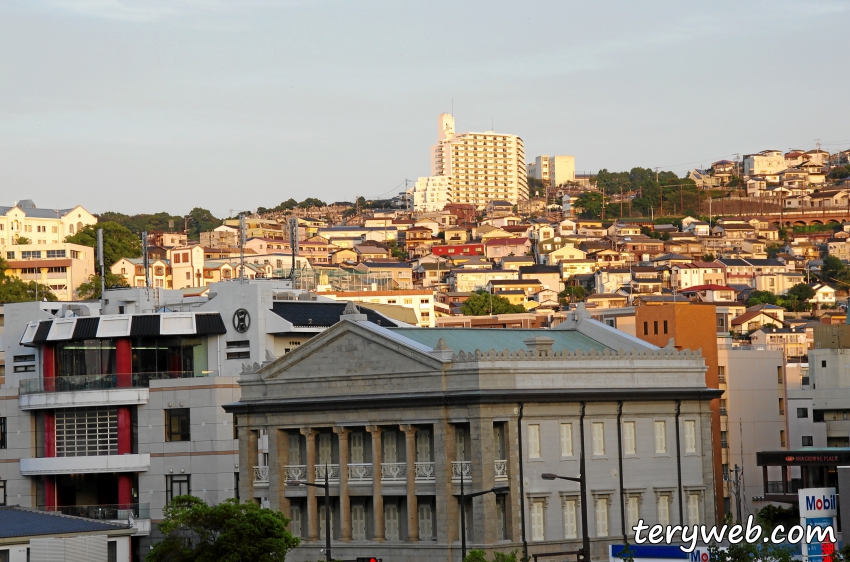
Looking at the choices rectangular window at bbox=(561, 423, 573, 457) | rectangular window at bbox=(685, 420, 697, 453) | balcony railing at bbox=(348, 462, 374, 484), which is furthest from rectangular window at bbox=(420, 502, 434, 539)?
rectangular window at bbox=(685, 420, 697, 453)

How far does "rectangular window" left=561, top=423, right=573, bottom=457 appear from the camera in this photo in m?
79.7

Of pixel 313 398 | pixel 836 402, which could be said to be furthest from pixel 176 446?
pixel 836 402

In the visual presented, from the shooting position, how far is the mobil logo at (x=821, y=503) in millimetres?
65375

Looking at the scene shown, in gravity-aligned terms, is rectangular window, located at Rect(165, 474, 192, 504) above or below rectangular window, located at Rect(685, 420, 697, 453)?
below

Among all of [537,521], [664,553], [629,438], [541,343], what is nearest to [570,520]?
[537,521]

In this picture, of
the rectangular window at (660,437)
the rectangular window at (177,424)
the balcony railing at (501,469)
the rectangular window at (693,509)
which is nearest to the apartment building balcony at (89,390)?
the rectangular window at (177,424)

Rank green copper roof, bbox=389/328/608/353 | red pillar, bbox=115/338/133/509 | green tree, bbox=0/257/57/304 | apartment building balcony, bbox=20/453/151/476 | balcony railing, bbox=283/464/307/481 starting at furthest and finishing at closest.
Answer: green tree, bbox=0/257/57/304, red pillar, bbox=115/338/133/509, apartment building balcony, bbox=20/453/151/476, green copper roof, bbox=389/328/608/353, balcony railing, bbox=283/464/307/481

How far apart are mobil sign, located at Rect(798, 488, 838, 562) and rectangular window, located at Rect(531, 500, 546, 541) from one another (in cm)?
1497

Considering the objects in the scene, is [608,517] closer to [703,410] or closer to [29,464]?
[703,410]

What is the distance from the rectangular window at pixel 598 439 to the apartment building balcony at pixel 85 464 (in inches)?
1102

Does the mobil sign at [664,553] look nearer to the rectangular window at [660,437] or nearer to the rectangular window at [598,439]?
the rectangular window at [598,439]

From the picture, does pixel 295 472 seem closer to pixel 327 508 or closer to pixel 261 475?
pixel 261 475

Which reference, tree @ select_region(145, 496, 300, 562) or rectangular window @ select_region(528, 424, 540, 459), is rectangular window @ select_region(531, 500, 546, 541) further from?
tree @ select_region(145, 496, 300, 562)

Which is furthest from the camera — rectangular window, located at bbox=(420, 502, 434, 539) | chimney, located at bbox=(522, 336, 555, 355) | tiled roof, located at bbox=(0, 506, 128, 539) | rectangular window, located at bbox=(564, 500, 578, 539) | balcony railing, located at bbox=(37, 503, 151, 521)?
balcony railing, located at bbox=(37, 503, 151, 521)
